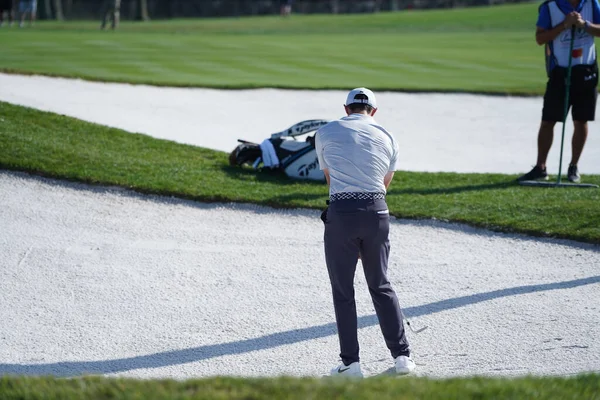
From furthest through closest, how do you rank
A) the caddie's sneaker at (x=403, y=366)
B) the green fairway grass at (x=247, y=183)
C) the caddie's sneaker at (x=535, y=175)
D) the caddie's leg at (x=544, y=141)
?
the caddie's sneaker at (x=535, y=175) → the caddie's leg at (x=544, y=141) → the green fairway grass at (x=247, y=183) → the caddie's sneaker at (x=403, y=366)

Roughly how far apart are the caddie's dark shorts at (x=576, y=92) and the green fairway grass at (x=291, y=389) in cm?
709

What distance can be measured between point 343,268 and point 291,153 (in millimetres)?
5792

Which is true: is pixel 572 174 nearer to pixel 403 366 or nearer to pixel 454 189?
pixel 454 189

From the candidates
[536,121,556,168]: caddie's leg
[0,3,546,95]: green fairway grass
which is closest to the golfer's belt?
[536,121,556,168]: caddie's leg

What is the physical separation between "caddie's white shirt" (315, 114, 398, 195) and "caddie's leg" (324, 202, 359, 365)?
0.22 metres

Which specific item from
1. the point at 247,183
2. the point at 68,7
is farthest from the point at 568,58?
the point at 68,7

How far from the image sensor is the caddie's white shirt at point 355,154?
634 cm

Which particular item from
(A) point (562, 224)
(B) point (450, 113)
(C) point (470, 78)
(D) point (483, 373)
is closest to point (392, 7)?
(C) point (470, 78)

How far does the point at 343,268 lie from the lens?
6332 millimetres

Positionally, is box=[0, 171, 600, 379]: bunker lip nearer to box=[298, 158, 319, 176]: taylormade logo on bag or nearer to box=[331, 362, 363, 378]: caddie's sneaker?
box=[331, 362, 363, 378]: caddie's sneaker

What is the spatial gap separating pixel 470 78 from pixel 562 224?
12.0m

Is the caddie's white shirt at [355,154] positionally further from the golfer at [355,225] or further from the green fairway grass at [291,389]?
the green fairway grass at [291,389]

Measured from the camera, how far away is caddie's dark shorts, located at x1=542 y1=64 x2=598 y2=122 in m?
11.6

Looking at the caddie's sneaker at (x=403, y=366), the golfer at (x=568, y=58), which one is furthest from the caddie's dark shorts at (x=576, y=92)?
the caddie's sneaker at (x=403, y=366)
